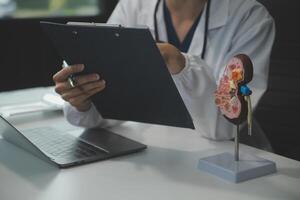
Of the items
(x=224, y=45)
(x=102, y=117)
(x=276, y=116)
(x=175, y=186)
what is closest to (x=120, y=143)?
(x=102, y=117)

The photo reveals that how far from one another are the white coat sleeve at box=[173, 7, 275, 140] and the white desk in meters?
0.05

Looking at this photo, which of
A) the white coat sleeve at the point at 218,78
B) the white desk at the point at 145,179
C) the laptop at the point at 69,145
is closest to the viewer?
the white desk at the point at 145,179

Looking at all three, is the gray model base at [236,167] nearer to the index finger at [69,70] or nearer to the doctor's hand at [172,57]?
the doctor's hand at [172,57]

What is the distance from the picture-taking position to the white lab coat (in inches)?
39.9

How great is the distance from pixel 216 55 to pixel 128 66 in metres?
0.39

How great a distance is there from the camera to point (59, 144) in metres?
0.99

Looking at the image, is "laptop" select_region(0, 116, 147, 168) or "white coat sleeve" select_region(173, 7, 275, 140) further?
"white coat sleeve" select_region(173, 7, 275, 140)

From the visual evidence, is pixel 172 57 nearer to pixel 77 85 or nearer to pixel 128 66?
pixel 128 66

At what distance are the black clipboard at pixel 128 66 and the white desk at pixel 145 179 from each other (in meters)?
0.08

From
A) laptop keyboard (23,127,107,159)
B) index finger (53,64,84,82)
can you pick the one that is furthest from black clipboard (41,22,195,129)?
laptop keyboard (23,127,107,159)

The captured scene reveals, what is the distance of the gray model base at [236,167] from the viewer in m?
0.81

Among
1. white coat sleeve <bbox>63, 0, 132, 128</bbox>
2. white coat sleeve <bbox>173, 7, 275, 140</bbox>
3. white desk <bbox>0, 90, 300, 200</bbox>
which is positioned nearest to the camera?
white desk <bbox>0, 90, 300, 200</bbox>

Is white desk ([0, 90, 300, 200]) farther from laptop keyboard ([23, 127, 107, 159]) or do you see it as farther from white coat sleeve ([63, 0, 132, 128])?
white coat sleeve ([63, 0, 132, 128])

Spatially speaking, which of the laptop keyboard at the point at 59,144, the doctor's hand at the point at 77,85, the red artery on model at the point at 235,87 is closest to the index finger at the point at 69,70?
the doctor's hand at the point at 77,85
